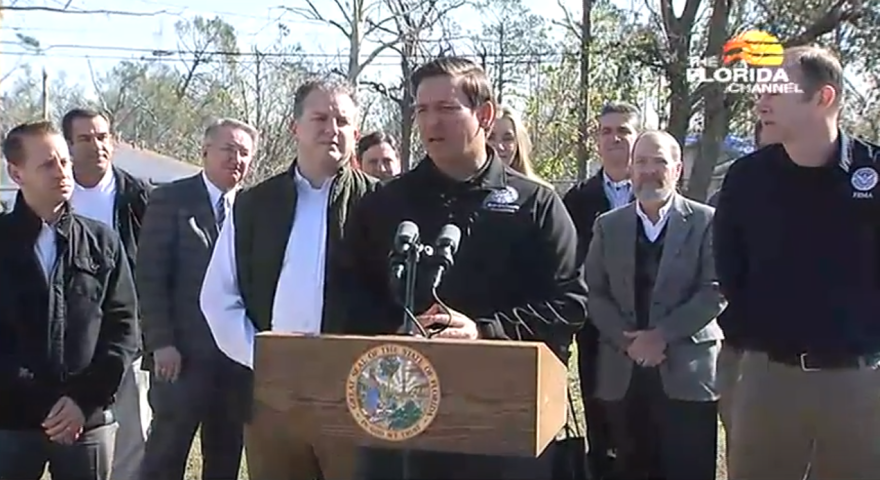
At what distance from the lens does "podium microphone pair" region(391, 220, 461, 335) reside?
8.30 feet

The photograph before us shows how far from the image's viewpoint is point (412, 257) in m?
2.54

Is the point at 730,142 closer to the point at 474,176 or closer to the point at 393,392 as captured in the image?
the point at 474,176

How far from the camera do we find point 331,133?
3.75 meters

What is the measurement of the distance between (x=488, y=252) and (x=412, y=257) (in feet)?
1.94

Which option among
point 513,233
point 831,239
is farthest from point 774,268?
point 513,233

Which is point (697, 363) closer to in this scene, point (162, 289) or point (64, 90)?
point (162, 289)

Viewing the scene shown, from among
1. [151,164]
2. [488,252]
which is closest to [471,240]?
[488,252]

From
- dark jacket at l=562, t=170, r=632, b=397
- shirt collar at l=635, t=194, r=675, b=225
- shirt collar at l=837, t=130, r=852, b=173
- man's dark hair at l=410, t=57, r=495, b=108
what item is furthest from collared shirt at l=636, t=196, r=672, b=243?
man's dark hair at l=410, t=57, r=495, b=108

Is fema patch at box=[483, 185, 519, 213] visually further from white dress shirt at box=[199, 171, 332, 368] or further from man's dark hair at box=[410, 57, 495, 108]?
white dress shirt at box=[199, 171, 332, 368]

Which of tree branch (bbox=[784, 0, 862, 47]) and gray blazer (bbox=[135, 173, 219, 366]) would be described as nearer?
gray blazer (bbox=[135, 173, 219, 366])

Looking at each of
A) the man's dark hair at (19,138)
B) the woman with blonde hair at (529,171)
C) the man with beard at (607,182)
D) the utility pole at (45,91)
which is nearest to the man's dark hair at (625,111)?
the man with beard at (607,182)

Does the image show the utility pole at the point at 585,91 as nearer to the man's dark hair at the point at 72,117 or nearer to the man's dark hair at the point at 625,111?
the man's dark hair at the point at 625,111

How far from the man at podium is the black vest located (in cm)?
137

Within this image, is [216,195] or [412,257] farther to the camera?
[216,195]
